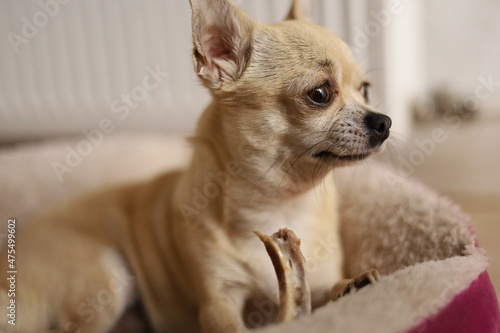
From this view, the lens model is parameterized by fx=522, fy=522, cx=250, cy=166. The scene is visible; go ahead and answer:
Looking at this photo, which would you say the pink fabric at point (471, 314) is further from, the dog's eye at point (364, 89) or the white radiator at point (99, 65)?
the white radiator at point (99, 65)

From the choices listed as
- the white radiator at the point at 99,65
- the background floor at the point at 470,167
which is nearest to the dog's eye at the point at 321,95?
the background floor at the point at 470,167

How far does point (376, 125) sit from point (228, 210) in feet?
1.24

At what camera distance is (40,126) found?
2686 millimetres

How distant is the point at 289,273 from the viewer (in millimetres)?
917

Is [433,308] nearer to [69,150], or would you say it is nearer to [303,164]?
[303,164]

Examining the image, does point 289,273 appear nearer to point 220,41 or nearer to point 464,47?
point 220,41

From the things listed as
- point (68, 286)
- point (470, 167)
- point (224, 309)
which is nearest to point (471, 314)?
point (224, 309)

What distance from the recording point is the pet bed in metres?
0.89

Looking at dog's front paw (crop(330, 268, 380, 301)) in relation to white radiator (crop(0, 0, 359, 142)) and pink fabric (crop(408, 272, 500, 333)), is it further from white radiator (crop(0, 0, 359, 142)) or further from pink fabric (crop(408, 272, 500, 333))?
white radiator (crop(0, 0, 359, 142))

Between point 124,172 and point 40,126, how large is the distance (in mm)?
1008

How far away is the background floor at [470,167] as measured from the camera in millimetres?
2010

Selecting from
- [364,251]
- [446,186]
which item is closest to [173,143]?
[364,251]

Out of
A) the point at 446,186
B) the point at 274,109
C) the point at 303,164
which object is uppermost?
the point at 274,109

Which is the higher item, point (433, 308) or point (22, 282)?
point (433, 308)
